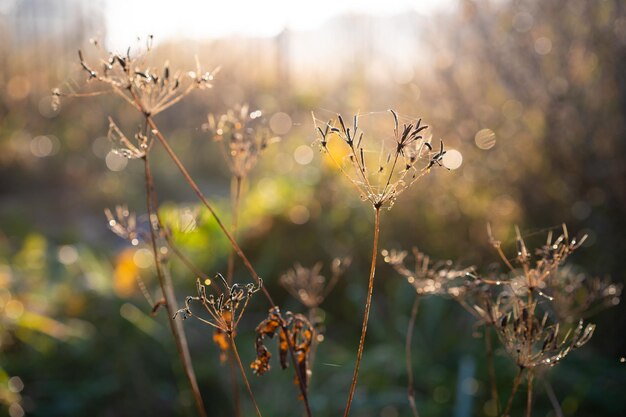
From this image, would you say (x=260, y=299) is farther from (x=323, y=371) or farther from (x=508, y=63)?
(x=508, y=63)

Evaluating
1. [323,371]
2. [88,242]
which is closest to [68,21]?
[88,242]

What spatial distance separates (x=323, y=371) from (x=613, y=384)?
1.31 metres

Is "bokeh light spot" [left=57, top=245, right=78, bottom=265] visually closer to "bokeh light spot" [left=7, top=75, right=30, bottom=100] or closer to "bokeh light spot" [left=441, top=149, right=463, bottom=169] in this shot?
"bokeh light spot" [left=441, top=149, right=463, bottom=169]

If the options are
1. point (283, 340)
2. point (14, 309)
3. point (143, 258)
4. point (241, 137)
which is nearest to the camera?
point (283, 340)

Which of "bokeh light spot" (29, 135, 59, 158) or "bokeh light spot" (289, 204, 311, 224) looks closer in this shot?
"bokeh light spot" (289, 204, 311, 224)

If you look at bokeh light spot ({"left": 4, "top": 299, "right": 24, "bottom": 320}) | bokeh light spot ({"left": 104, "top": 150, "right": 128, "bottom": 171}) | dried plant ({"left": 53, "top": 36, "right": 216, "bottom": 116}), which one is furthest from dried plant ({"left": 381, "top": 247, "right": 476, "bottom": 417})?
bokeh light spot ({"left": 104, "top": 150, "right": 128, "bottom": 171})

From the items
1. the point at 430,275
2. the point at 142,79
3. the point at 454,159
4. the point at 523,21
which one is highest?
the point at 523,21

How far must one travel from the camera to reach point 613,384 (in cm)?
254

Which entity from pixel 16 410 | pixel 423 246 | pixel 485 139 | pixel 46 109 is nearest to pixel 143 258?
pixel 16 410

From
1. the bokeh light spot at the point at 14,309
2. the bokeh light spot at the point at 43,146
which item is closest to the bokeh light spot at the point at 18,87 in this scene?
the bokeh light spot at the point at 43,146

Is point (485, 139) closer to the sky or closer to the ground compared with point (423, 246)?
closer to the sky

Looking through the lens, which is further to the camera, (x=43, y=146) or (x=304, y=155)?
(x=43, y=146)

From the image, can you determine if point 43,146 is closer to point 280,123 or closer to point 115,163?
point 115,163

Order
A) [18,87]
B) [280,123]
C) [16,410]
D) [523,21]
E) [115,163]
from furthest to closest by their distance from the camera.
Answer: [18,87]
[280,123]
[115,163]
[523,21]
[16,410]
